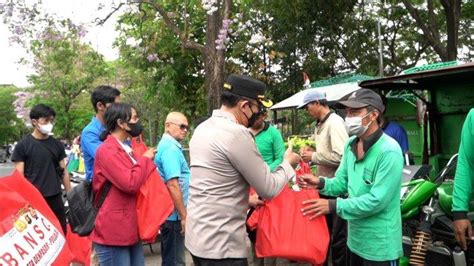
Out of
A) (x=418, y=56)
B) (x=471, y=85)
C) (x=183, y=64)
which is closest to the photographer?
(x=471, y=85)

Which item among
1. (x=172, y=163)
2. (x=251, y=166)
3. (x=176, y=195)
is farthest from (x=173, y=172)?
(x=251, y=166)

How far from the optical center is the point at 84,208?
347cm

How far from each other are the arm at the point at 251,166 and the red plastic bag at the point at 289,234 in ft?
2.64

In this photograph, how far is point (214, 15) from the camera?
868 cm

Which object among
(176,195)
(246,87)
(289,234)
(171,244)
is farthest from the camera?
(171,244)

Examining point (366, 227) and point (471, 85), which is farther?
point (471, 85)

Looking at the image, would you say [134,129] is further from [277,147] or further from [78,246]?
[277,147]

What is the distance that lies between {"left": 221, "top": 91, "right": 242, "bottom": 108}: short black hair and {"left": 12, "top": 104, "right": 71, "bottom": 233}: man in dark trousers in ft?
10.6

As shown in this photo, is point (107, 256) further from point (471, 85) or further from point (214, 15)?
point (214, 15)

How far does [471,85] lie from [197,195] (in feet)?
15.7

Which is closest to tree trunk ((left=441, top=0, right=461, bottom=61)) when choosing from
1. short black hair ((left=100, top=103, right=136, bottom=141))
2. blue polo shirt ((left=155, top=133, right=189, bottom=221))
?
blue polo shirt ((left=155, top=133, right=189, bottom=221))

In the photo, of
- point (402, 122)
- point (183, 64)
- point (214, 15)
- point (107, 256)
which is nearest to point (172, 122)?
point (107, 256)

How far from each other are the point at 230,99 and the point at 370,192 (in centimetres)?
96

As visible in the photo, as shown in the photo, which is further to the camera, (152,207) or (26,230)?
(152,207)
